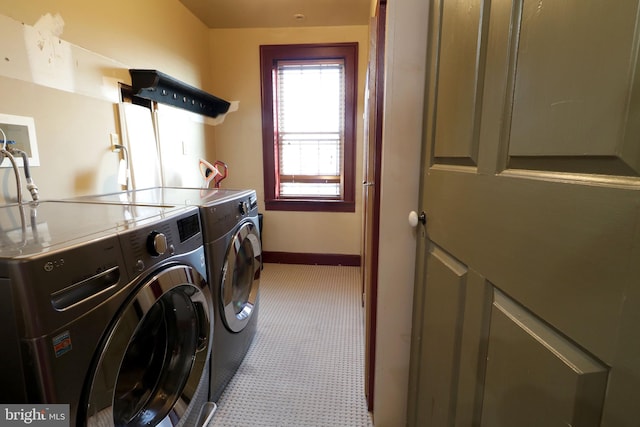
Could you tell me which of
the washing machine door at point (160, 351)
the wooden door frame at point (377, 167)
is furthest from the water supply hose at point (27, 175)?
the wooden door frame at point (377, 167)

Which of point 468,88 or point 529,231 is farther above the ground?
point 468,88

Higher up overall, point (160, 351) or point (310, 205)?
point (310, 205)

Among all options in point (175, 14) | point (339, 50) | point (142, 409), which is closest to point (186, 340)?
point (142, 409)

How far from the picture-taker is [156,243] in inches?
34.7

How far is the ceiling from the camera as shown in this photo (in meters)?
2.50

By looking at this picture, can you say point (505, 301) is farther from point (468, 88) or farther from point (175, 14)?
point (175, 14)

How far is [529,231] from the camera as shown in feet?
1.68

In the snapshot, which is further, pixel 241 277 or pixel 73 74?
pixel 241 277

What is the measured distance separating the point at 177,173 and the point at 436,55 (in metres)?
2.26

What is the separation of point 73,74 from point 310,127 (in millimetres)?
2025

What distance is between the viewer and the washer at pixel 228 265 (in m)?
1.29

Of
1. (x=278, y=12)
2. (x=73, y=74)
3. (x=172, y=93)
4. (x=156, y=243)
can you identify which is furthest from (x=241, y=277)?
(x=278, y=12)

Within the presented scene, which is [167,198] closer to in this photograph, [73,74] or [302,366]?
[73,74]

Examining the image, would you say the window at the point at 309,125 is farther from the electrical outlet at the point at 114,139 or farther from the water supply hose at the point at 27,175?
the water supply hose at the point at 27,175
